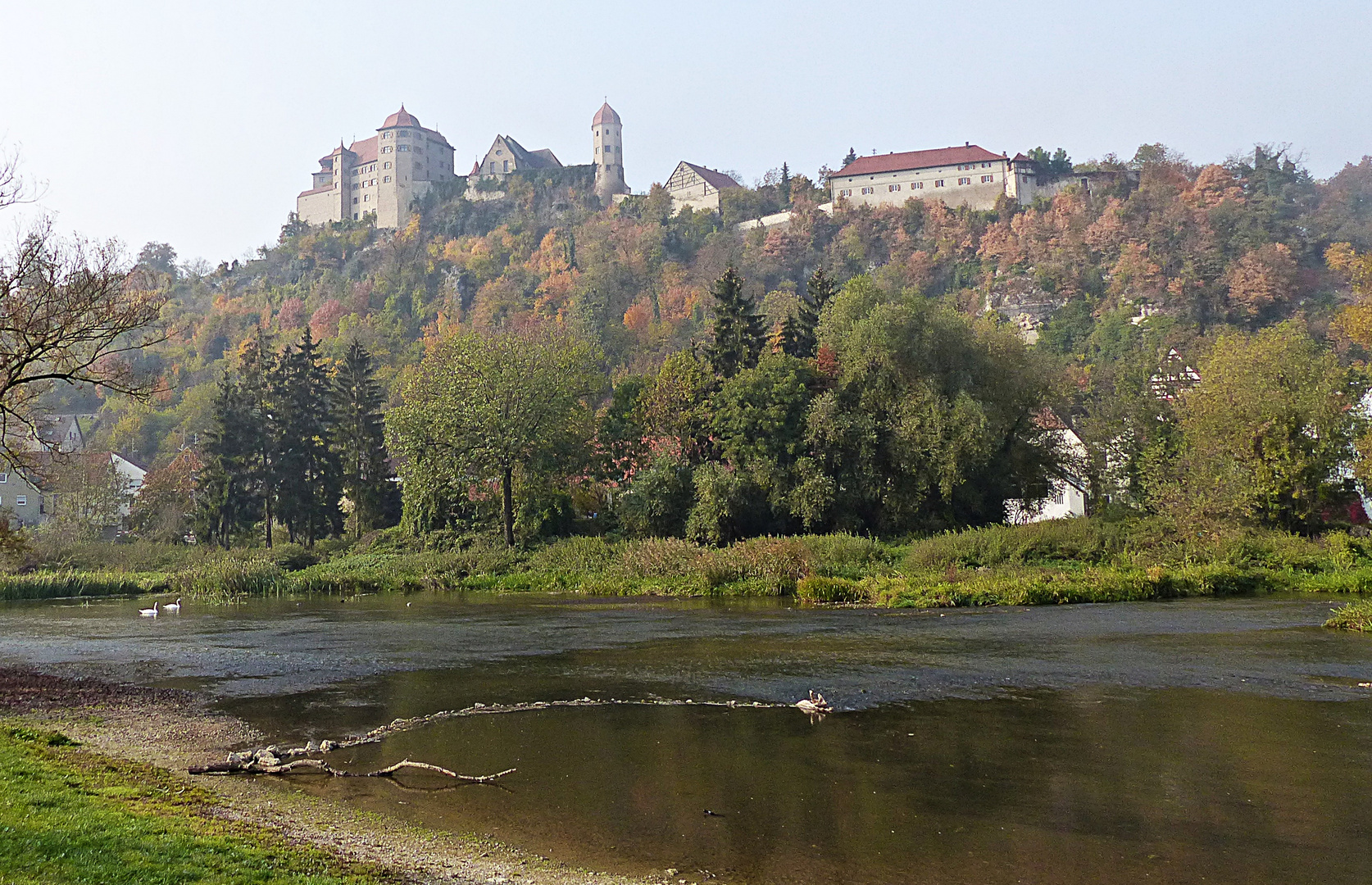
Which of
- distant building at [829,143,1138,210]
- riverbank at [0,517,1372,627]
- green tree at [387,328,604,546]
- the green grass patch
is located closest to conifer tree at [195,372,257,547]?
riverbank at [0,517,1372,627]

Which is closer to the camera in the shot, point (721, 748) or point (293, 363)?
point (721, 748)

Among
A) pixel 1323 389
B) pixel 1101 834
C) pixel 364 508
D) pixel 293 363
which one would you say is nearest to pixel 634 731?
pixel 1101 834

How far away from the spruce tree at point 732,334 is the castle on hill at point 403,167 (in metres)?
A: 108

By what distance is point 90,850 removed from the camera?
25.5 ft

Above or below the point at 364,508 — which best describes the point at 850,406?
above

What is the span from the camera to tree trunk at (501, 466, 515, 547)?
5034 cm

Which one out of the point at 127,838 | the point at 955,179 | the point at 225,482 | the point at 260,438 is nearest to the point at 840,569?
the point at 127,838

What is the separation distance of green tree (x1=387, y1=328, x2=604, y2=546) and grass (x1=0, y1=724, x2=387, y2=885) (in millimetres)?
38128

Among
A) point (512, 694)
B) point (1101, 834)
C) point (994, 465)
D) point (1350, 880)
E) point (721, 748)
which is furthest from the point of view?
point (994, 465)

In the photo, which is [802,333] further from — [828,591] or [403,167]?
[403,167]

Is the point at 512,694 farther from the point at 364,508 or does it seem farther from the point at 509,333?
the point at 364,508

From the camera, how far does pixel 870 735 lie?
47.7 ft

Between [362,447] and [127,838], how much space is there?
177 feet

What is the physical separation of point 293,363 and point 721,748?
55230 mm
